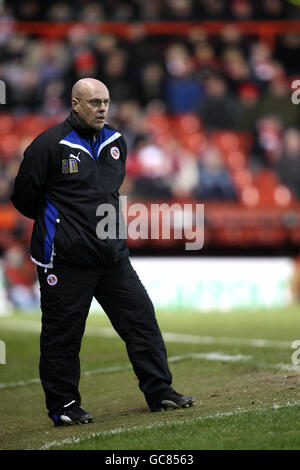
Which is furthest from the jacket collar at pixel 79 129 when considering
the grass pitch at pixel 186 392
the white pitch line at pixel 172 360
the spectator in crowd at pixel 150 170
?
the spectator in crowd at pixel 150 170

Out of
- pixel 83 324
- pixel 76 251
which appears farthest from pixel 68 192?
pixel 83 324

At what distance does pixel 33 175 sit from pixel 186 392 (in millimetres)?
2014

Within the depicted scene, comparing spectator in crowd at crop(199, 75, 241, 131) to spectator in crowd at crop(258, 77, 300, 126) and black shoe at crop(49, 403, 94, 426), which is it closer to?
spectator in crowd at crop(258, 77, 300, 126)

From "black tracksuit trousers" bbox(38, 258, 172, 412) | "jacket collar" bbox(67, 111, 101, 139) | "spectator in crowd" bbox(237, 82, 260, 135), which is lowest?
"black tracksuit trousers" bbox(38, 258, 172, 412)

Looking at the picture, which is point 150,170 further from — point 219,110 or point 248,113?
point 248,113

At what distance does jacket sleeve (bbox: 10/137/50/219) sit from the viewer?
5.80 meters

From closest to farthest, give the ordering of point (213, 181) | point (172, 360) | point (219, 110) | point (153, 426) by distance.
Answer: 1. point (153, 426)
2. point (172, 360)
3. point (213, 181)
4. point (219, 110)

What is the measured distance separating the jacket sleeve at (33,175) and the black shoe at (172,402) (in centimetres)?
151

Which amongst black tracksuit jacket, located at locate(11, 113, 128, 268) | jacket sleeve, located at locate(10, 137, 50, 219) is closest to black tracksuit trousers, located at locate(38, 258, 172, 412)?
black tracksuit jacket, located at locate(11, 113, 128, 268)

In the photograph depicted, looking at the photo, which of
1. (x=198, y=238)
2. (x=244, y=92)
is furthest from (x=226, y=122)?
(x=198, y=238)

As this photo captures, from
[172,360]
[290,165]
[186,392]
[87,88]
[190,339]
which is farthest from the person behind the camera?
[290,165]

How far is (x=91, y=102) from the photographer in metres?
5.79

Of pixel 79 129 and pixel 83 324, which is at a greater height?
pixel 79 129

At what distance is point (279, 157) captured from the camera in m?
18.0
